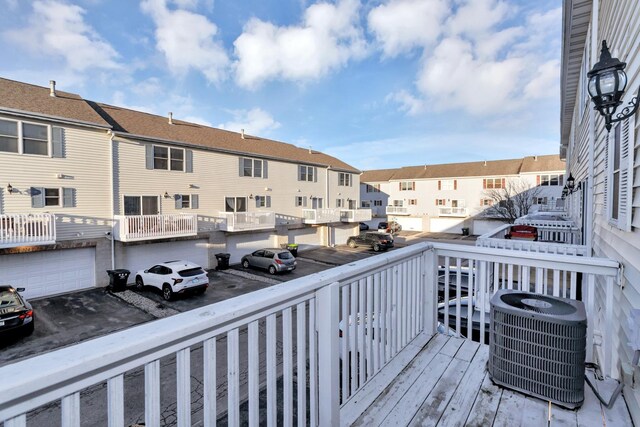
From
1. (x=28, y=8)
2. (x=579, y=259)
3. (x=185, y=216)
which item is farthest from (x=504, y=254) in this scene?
(x=28, y=8)

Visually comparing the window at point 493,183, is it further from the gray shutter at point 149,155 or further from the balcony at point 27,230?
the balcony at point 27,230

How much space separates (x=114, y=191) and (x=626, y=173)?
15.6 m

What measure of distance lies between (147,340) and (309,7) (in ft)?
41.4

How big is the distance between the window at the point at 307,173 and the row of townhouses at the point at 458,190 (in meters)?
16.9

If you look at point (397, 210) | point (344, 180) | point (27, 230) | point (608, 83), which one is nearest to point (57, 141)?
point (27, 230)

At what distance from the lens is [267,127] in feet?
78.9

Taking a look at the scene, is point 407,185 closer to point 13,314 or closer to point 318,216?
point 318,216

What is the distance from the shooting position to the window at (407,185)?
36.8 metres

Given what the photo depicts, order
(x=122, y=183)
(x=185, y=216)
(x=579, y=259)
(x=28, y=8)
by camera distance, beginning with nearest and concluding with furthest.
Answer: (x=579, y=259) → (x=28, y=8) → (x=122, y=183) → (x=185, y=216)

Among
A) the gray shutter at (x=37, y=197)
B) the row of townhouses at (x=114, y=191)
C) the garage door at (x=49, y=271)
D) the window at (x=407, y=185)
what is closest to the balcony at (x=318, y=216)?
the row of townhouses at (x=114, y=191)

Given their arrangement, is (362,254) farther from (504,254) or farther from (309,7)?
(504,254)

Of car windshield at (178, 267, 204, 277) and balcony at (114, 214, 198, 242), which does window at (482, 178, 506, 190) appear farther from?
car windshield at (178, 267, 204, 277)

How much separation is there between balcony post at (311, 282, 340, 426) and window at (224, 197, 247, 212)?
1632cm

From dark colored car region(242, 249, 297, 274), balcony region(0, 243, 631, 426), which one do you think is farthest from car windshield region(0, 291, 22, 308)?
dark colored car region(242, 249, 297, 274)
